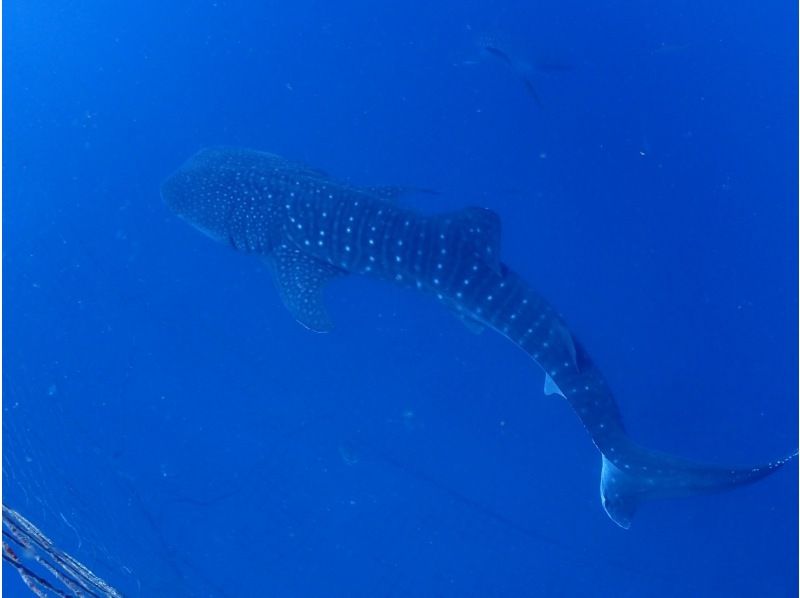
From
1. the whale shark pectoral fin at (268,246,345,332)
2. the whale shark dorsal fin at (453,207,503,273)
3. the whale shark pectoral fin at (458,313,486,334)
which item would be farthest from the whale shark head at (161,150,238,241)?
the whale shark pectoral fin at (458,313,486,334)

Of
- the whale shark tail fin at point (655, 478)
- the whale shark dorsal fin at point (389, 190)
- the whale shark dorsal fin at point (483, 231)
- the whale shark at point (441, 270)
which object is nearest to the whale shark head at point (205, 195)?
the whale shark at point (441, 270)

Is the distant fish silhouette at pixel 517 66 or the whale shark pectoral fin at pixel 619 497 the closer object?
the whale shark pectoral fin at pixel 619 497

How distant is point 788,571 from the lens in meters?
7.92

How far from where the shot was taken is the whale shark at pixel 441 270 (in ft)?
17.3

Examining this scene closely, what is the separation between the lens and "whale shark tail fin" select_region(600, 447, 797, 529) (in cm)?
473

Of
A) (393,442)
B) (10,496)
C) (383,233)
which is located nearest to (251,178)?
(383,233)

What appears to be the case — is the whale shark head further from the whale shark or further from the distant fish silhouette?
the distant fish silhouette

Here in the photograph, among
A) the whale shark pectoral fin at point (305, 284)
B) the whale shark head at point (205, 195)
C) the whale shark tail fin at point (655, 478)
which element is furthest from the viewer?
the whale shark head at point (205, 195)

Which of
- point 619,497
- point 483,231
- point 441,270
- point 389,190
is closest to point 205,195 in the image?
point 389,190

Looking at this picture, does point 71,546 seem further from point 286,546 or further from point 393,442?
point 393,442

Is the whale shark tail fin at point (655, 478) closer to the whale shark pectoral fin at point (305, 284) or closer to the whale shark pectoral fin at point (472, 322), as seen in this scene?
the whale shark pectoral fin at point (472, 322)

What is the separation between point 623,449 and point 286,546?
15.0 ft

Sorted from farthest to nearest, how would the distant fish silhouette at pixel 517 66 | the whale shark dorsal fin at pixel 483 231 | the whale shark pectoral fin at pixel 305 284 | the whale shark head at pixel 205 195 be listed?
the distant fish silhouette at pixel 517 66 → the whale shark head at pixel 205 195 → the whale shark pectoral fin at pixel 305 284 → the whale shark dorsal fin at pixel 483 231

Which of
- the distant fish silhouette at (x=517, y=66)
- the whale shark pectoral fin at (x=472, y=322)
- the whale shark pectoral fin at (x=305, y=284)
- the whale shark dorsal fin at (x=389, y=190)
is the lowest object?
the whale shark pectoral fin at (x=305, y=284)
